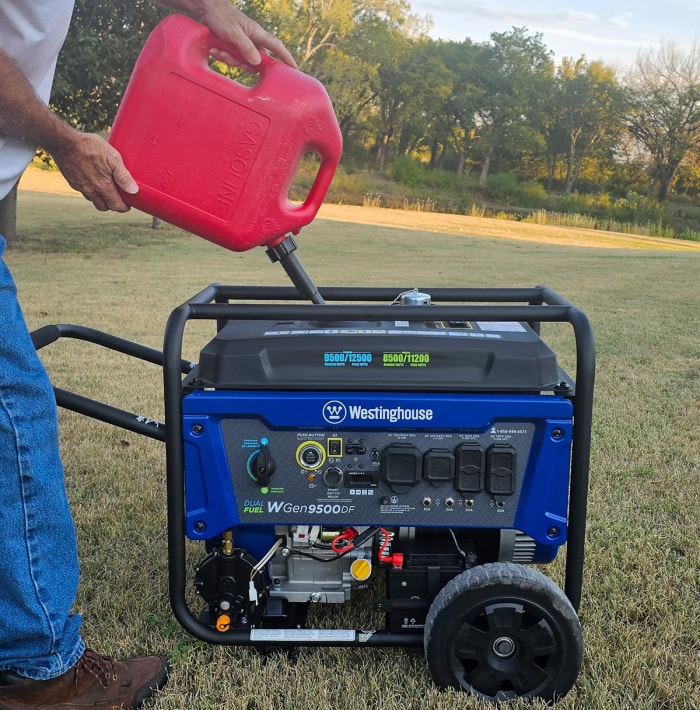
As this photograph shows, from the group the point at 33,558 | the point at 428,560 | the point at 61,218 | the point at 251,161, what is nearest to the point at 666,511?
the point at 428,560


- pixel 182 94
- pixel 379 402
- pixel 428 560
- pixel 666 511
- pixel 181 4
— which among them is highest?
pixel 181 4

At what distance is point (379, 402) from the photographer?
1.92 metres

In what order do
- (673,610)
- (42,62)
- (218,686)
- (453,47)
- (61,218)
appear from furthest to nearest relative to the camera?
(453,47) → (61,218) → (673,610) → (218,686) → (42,62)

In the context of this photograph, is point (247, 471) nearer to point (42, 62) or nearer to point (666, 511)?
point (42, 62)

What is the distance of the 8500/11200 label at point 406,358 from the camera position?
1938mm

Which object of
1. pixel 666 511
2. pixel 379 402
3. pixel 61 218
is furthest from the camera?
pixel 61 218

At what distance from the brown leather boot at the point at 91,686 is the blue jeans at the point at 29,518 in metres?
0.04

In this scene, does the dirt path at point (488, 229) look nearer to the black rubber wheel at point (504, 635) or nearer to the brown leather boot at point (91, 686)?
the black rubber wheel at point (504, 635)

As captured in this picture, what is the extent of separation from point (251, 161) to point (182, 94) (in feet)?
0.81

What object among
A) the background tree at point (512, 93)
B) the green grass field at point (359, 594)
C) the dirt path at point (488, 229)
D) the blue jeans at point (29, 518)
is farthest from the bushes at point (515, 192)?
the blue jeans at point (29, 518)

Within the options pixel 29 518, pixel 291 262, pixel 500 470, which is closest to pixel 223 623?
pixel 29 518

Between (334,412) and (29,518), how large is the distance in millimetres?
747

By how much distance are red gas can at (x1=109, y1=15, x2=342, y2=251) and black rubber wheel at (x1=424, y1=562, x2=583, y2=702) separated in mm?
1081

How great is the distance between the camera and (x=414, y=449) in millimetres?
1938
